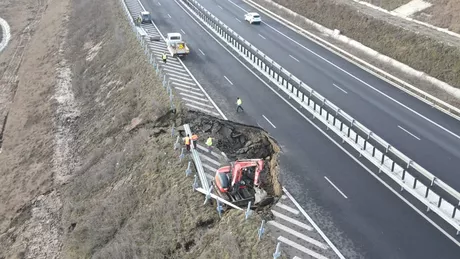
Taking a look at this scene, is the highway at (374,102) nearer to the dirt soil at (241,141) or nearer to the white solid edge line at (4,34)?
the dirt soil at (241,141)

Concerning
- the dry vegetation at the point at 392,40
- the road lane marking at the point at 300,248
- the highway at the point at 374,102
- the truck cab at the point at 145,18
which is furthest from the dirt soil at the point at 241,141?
the truck cab at the point at 145,18

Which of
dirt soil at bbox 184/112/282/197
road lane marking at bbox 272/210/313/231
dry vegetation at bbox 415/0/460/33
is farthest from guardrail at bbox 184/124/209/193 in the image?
dry vegetation at bbox 415/0/460/33

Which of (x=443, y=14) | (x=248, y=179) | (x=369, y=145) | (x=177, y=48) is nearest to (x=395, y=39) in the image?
(x=443, y=14)

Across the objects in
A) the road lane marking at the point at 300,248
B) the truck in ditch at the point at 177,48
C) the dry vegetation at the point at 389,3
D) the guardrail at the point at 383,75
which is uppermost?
the dry vegetation at the point at 389,3

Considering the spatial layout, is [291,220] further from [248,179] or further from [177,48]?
[177,48]

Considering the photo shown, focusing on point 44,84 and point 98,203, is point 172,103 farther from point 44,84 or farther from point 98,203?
point 44,84
